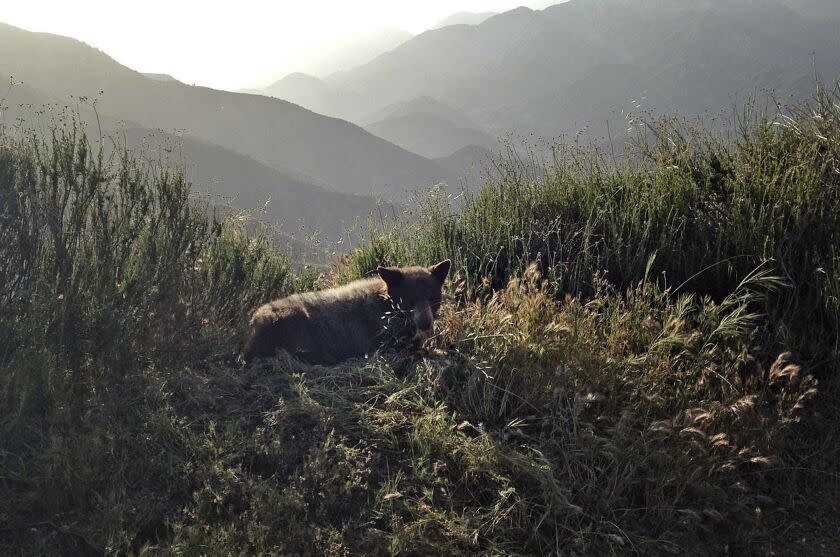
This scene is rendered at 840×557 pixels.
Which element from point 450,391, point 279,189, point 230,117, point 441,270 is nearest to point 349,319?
point 441,270

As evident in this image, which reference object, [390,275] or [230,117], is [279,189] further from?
[390,275]

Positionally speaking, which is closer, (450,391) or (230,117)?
(450,391)

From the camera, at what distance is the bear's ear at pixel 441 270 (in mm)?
5945

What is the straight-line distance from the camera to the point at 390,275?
18.9 ft

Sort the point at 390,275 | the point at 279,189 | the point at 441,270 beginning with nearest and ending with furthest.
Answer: the point at 390,275 < the point at 441,270 < the point at 279,189

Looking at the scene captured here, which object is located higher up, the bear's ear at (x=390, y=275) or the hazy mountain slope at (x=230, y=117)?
the hazy mountain slope at (x=230, y=117)

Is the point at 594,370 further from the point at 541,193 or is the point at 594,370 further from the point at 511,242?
the point at 541,193

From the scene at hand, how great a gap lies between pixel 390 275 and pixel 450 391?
5.27 ft

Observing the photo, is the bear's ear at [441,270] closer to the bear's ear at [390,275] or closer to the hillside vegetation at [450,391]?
the bear's ear at [390,275]

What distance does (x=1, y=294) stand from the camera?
5121mm

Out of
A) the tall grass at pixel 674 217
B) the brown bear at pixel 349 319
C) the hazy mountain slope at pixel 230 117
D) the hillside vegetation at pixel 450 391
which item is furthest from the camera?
the hazy mountain slope at pixel 230 117

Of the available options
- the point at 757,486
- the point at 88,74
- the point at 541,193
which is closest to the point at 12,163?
the point at 541,193

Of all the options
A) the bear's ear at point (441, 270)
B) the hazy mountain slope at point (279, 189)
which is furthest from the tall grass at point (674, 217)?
the hazy mountain slope at point (279, 189)

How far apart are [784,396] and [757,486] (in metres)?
0.72
